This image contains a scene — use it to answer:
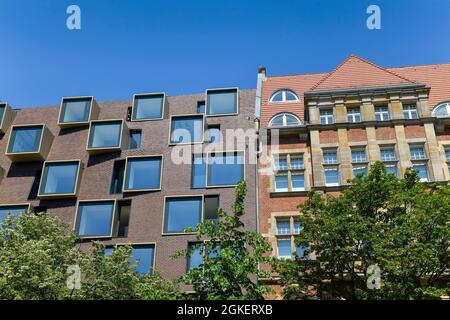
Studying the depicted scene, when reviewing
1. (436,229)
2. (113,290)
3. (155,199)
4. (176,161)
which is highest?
(176,161)

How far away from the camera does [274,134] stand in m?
29.7

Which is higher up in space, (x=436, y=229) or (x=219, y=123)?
(x=219, y=123)

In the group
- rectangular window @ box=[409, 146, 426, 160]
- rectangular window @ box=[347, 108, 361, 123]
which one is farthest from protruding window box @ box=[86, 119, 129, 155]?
rectangular window @ box=[409, 146, 426, 160]

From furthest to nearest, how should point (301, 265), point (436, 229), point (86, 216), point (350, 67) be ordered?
point (350, 67), point (86, 216), point (301, 265), point (436, 229)

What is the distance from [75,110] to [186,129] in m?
7.90

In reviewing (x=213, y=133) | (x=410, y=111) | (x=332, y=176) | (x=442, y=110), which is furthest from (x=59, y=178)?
(x=442, y=110)

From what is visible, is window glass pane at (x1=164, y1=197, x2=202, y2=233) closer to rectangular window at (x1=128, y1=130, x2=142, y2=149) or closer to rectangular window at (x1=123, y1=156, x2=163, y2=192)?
rectangular window at (x1=123, y1=156, x2=163, y2=192)

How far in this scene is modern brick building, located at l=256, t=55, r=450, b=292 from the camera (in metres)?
27.0

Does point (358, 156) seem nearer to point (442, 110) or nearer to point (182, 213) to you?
point (442, 110)

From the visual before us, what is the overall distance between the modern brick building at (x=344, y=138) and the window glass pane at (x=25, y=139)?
14.1 metres

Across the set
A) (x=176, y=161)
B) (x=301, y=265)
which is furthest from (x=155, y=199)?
(x=301, y=265)

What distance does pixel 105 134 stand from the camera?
3192 centimetres

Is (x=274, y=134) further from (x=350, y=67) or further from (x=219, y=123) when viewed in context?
(x=350, y=67)

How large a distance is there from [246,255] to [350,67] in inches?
736
